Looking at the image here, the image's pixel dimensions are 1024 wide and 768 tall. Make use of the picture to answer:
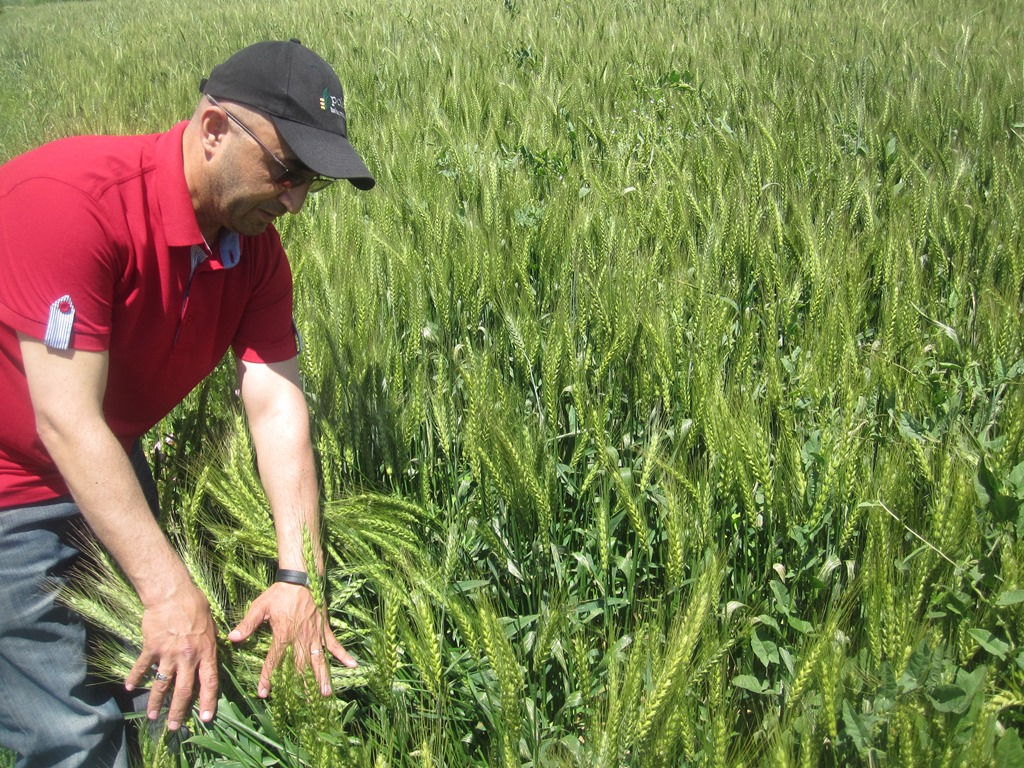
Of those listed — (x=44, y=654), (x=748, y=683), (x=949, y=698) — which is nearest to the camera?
(x=949, y=698)

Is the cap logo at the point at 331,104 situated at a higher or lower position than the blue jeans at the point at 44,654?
higher

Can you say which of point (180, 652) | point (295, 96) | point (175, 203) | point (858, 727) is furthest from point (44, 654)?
point (858, 727)

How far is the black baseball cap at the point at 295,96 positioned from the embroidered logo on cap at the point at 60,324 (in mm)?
405

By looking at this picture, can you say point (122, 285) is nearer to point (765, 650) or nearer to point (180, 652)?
point (180, 652)

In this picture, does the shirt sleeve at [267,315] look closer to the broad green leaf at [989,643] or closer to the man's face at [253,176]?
the man's face at [253,176]

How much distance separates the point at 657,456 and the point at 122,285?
0.98 meters

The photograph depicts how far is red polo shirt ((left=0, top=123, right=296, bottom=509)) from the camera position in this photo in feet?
4.09

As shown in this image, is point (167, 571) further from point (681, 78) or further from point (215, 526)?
point (681, 78)

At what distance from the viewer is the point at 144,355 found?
1508mm

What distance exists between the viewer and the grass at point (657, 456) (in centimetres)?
116

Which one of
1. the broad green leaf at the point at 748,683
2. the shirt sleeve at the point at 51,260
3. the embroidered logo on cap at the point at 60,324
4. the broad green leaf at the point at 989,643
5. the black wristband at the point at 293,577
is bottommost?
the broad green leaf at the point at 748,683

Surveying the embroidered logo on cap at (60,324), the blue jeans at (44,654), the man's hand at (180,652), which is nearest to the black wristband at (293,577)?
the man's hand at (180,652)

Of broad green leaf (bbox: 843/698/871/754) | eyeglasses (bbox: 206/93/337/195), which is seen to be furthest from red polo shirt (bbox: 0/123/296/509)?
broad green leaf (bbox: 843/698/871/754)

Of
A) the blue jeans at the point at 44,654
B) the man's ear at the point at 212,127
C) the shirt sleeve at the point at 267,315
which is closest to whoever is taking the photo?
the man's ear at the point at 212,127
